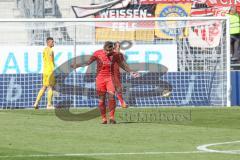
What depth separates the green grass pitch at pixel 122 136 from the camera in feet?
43.7

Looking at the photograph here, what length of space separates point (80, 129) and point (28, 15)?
833 inches

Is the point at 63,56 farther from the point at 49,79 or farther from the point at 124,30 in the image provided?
the point at 124,30

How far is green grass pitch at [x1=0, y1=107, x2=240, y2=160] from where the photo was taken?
13305 mm

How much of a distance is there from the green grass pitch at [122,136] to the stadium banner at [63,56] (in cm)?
369

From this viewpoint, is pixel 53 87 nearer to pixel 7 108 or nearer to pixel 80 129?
pixel 7 108

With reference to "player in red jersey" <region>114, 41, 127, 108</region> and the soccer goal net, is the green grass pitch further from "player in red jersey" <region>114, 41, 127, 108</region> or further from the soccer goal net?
the soccer goal net

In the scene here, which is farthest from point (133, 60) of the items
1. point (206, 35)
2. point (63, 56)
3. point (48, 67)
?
point (48, 67)

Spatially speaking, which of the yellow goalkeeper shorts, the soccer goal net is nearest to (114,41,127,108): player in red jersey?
the soccer goal net

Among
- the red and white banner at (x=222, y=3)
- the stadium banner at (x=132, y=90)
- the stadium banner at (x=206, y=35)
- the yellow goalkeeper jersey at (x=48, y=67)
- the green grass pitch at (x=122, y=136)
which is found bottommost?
the green grass pitch at (x=122, y=136)

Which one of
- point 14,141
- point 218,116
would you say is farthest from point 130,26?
point 14,141

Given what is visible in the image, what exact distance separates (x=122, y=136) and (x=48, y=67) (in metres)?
10.4

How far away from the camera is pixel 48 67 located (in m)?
26.5

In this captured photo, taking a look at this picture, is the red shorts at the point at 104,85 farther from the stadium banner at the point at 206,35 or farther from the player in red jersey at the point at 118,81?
the stadium banner at the point at 206,35

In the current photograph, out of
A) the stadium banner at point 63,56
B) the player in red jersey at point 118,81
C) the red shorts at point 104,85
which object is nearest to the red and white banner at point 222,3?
the stadium banner at point 63,56
